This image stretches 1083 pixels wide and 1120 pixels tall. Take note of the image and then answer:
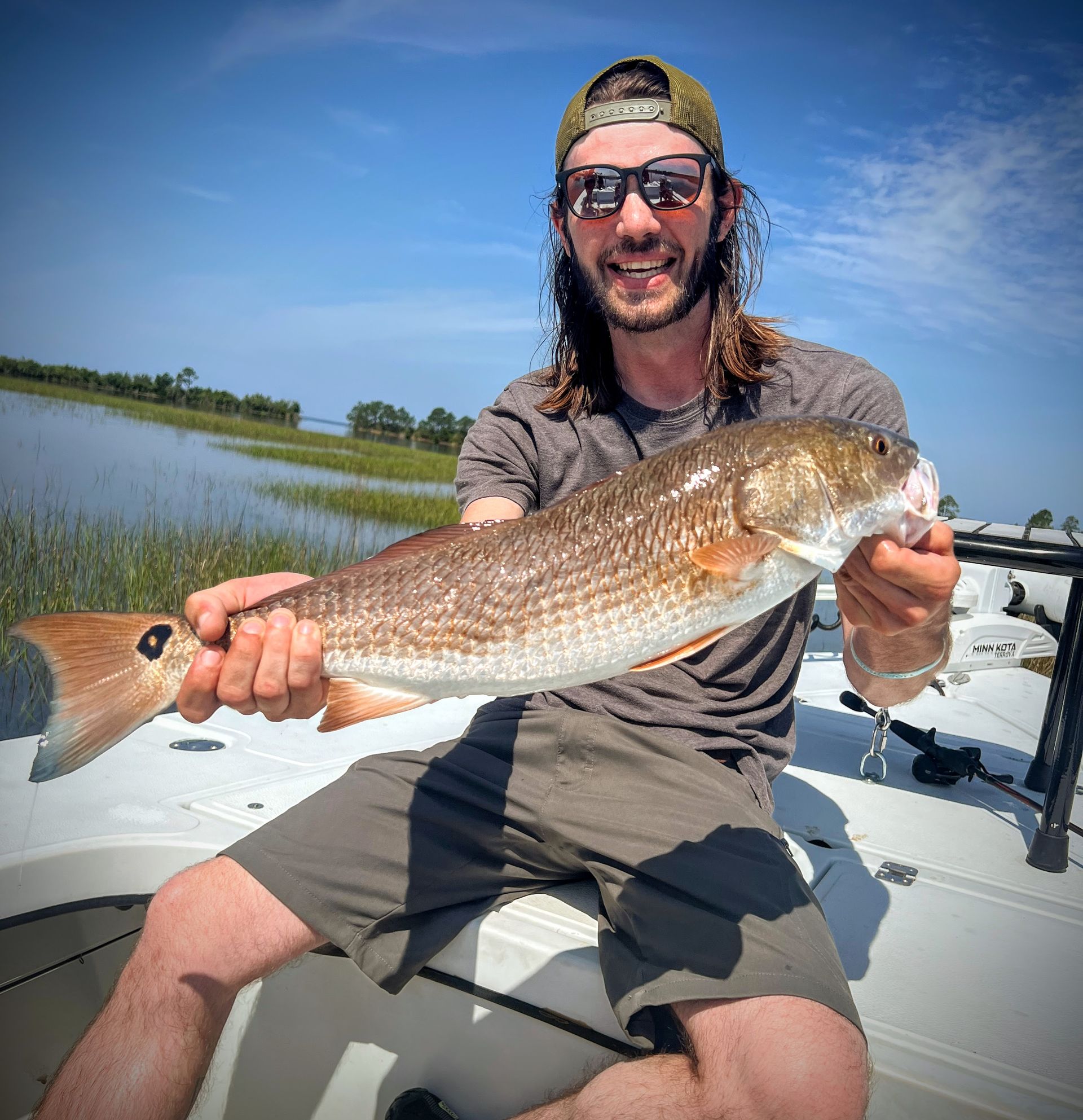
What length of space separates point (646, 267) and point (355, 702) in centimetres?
216

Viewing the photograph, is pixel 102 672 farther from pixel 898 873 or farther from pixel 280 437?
pixel 280 437

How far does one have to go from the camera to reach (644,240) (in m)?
3.29

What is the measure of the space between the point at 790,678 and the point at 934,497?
3.29 ft

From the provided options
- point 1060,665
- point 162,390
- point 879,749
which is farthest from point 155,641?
point 162,390

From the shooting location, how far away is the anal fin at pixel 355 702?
92.2 inches

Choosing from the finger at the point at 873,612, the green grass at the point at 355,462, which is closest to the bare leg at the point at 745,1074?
the finger at the point at 873,612

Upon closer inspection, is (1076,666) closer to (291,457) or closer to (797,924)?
(797,924)

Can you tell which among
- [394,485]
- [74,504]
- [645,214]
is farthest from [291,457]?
[645,214]

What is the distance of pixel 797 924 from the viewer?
2.21 meters

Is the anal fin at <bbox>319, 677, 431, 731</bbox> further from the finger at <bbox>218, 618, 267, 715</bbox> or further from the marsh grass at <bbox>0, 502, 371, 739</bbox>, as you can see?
the marsh grass at <bbox>0, 502, 371, 739</bbox>

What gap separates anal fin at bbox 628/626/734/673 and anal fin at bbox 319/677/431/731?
0.67 meters

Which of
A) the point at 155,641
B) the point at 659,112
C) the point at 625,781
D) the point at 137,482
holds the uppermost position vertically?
the point at 659,112

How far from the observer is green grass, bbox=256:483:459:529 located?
20453 millimetres

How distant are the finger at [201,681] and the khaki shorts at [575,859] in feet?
1.72
